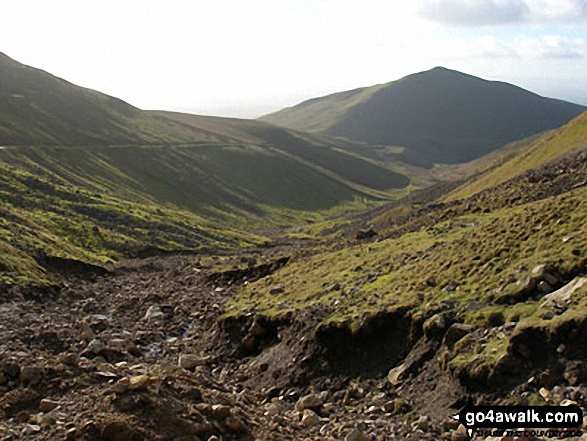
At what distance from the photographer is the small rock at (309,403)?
55.6 feet

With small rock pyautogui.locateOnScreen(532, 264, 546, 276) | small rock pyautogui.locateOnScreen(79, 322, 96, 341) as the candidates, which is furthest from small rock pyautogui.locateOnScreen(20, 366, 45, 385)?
small rock pyautogui.locateOnScreen(532, 264, 546, 276)

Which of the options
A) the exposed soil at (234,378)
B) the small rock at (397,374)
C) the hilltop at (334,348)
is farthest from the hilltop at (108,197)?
the small rock at (397,374)

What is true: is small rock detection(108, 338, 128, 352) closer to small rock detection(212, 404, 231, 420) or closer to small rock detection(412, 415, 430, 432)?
small rock detection(212, 404, 231, 420)

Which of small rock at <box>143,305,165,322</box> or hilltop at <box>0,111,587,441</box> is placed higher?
hilltop at <box>0,111,587,441</box>

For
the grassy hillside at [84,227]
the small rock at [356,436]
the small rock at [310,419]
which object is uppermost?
the small rock at [356,436]

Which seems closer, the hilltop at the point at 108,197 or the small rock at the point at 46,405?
the small rock at the point at 46,405

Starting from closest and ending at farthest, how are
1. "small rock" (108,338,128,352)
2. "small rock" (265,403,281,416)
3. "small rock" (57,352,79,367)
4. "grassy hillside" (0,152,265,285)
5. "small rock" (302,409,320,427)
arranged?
"small rock" (302,409,320,427)
"small rock" (57,352,79,367)
"small rock" (265,403,281,416)
"small rock" (108,338,128,352)
"grassy hillside" (0,152,265,285)

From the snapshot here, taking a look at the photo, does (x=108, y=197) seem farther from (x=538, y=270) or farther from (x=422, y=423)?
(x=422, y=423)

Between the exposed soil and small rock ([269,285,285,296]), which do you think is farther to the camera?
small rock ([269,285,285,296])

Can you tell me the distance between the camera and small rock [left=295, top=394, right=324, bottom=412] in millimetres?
16953

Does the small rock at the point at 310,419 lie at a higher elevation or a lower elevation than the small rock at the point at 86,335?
higher

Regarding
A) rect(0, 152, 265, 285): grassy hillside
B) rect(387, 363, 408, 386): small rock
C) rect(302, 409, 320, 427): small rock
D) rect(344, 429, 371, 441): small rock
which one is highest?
rect(387, 363, 408, 386): small rock

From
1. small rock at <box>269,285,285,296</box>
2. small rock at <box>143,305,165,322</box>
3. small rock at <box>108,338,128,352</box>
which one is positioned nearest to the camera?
small rock at <box>108,338,128,352</box>

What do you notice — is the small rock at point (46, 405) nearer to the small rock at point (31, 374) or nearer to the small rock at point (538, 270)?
the small rock at point (31, 374)
